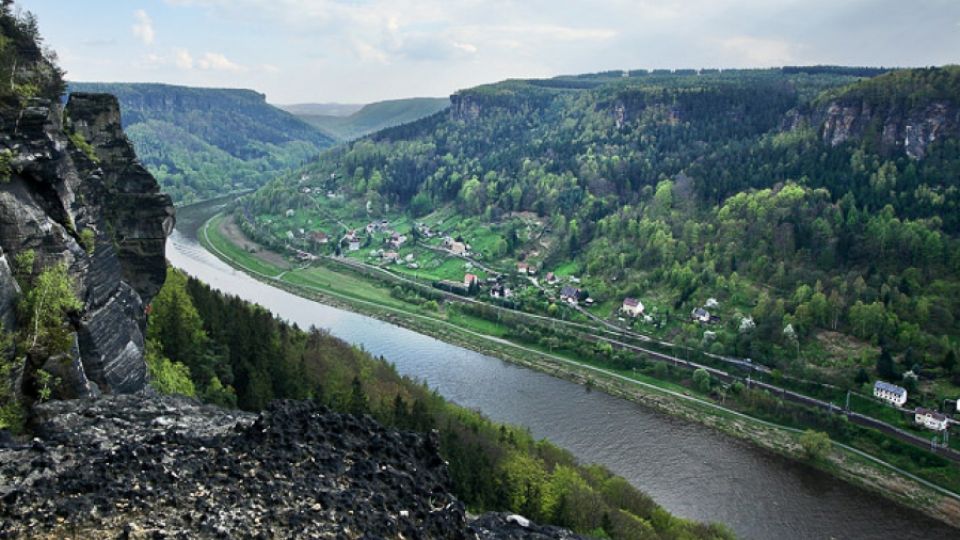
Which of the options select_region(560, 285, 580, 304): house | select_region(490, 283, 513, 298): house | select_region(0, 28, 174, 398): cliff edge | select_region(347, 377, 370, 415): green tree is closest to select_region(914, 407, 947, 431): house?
select_region(560, 285, 580, 304): house

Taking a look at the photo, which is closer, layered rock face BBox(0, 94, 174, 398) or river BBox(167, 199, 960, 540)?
layered rock face BBox(0, 94, 174, 398)

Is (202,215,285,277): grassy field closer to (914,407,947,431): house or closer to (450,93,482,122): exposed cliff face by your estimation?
(914,407,947,431): house

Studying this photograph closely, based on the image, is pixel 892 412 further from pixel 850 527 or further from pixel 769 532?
pixel 769 532

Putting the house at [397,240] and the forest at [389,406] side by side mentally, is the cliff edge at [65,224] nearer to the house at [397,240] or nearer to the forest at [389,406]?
the forest at [389,406]

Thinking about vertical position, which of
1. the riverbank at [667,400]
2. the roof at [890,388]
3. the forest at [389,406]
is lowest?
the riverbank at [667,400]

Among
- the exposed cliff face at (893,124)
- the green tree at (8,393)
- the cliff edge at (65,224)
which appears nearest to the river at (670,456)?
the cliff edge at (65,224)

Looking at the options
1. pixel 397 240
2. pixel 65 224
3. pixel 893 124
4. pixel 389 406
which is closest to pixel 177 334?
pixel 389 406
